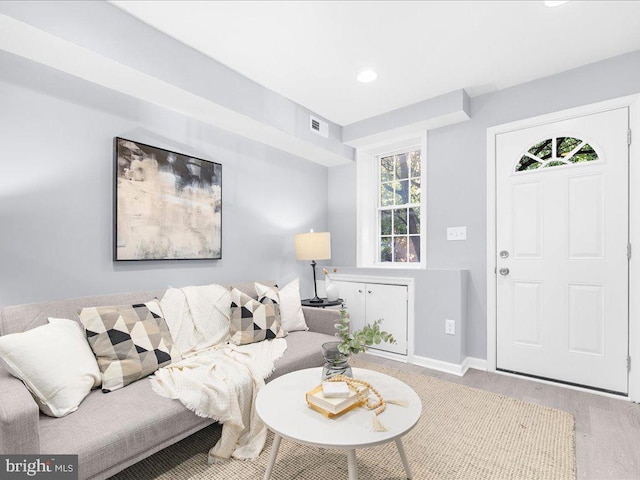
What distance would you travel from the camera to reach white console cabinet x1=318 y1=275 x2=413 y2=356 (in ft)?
10.7

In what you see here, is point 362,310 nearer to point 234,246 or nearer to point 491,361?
point 491,361

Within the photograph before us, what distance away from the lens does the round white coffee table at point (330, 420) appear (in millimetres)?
1199

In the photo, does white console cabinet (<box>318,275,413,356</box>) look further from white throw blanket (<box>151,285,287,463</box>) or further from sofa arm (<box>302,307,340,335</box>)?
white throw blanket (<box>151,285,287,463</box>)

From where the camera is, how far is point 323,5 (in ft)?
6.30

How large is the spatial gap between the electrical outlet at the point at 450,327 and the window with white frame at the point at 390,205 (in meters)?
0.67

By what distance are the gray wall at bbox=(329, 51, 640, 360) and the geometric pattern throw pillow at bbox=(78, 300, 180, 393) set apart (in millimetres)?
2198

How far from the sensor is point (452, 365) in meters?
2.93

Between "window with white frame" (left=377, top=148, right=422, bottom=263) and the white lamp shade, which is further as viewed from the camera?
"window with white frame" (left=377, top=148, right=422, bottom=263)

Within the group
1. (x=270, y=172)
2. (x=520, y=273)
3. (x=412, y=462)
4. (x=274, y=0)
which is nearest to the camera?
(x=412, y=462)

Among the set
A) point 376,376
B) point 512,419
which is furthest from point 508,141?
point 376,376

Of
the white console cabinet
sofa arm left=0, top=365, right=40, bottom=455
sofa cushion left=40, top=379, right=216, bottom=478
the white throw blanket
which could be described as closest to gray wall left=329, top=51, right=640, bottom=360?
the white console cabinet

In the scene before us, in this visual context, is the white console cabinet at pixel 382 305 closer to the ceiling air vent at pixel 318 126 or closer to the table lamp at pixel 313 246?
the table lamp at pixel 313 246

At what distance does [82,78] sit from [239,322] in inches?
74.9

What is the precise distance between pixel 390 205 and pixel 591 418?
2.51 meters
